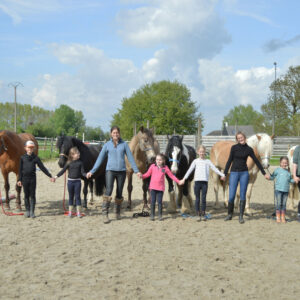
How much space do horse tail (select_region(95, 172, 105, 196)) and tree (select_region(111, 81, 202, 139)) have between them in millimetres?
37076

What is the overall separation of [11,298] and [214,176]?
6.43 meters

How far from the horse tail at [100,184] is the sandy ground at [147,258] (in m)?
1.69

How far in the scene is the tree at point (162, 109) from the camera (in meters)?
45.9

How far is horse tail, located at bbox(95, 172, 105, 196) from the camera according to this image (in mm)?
8424

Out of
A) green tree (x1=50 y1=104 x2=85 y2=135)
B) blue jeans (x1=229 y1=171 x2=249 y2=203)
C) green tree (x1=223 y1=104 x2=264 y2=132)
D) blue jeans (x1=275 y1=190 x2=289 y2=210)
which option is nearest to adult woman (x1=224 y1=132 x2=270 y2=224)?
blue jeans (x1=229 y1=171 x2=249 y2=203)

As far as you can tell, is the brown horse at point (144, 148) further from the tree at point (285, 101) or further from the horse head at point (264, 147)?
the tree at point (285, 101)

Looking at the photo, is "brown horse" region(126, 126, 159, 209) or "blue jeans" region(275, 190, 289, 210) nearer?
"blue jeans" region(275, 190, 289, 210)

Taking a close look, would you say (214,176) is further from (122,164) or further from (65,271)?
(65,271)

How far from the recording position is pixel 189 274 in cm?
370

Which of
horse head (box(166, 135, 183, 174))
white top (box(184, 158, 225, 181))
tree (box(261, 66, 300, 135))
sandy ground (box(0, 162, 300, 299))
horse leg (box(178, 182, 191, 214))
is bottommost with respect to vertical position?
sandy ground (box(0, 162, 300, 299))

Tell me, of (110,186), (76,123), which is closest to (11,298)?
(110,186)

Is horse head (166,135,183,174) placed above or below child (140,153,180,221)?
above

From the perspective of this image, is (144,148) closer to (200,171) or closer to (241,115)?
(200,171)

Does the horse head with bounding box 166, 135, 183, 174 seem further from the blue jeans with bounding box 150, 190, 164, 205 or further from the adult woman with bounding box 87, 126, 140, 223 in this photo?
the adult woman with bounding box 87, 126, 140, 223
